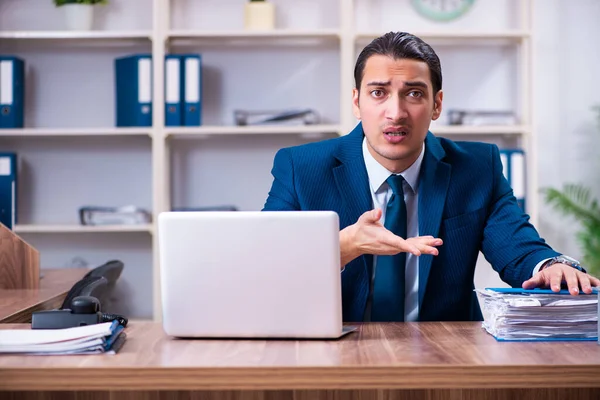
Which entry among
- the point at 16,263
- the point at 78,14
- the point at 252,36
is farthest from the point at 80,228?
the point at 16,263

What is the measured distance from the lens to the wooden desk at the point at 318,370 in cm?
125

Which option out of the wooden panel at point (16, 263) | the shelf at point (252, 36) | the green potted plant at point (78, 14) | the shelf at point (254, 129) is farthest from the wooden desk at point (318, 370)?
the green potted plant at point (78, 14)

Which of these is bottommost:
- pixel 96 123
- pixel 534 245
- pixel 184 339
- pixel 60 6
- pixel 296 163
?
pixel 184 339

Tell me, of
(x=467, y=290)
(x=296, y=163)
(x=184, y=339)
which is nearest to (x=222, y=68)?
(x=296, y=163)

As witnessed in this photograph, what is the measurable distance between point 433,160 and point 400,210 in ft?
0.61

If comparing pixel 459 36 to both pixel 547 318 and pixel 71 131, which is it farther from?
pixel 547 318

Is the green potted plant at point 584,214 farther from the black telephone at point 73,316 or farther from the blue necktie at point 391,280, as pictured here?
the black telephone at point 73,316

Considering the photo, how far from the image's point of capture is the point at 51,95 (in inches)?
160

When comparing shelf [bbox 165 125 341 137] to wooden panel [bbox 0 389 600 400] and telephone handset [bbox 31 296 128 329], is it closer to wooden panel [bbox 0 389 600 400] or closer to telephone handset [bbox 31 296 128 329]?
telephone handset [bbox 31 296 128 329]

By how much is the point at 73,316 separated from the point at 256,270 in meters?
0.39

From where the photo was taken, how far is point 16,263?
2.43 meters

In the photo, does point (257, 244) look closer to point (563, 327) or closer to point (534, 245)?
point (563, 327)

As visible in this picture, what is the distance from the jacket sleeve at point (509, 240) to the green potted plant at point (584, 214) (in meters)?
1.80

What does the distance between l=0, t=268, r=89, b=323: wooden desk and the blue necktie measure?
0.88 m
